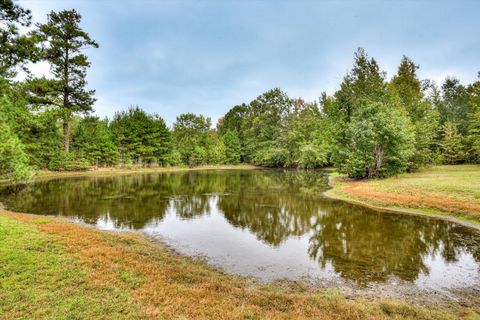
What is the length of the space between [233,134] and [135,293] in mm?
83872

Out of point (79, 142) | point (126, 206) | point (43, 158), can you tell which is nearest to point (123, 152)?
point (79, 142)

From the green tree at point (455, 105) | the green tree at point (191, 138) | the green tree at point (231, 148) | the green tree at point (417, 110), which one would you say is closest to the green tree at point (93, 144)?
the green tree at point (191, 138)

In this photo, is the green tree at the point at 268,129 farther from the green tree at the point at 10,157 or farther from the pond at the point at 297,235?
the green tree at the point at 10,157

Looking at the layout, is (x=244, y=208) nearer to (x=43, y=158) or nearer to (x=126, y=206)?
(x=126, y=206)

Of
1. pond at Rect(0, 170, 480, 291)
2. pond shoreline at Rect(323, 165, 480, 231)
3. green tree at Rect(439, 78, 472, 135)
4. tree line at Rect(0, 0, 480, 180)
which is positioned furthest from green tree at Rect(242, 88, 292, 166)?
pond at Rect(0, 170, 480, 291)

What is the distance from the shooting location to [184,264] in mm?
9469

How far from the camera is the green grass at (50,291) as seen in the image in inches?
200

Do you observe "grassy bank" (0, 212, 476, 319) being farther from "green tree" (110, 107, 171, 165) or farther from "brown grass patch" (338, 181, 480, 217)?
"green tree" (110, 107, 171, 165)

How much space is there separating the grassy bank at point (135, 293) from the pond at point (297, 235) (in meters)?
2.17

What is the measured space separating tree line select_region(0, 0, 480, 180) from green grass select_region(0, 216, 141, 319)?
6.78 meters

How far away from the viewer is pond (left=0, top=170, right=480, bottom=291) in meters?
9.66

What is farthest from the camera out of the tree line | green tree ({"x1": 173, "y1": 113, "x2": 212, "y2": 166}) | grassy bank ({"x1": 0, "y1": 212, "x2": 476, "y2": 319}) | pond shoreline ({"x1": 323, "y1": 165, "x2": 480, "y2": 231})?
green tree ({"x1": 173, "y1": 113, "x2": 212, "y2": 166})

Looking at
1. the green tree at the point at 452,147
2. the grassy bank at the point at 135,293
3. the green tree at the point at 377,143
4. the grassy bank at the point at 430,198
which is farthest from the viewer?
the green tree at the point at 452,147

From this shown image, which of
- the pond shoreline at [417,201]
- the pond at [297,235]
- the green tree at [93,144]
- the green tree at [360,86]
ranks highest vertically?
the green tree at [360,86]
